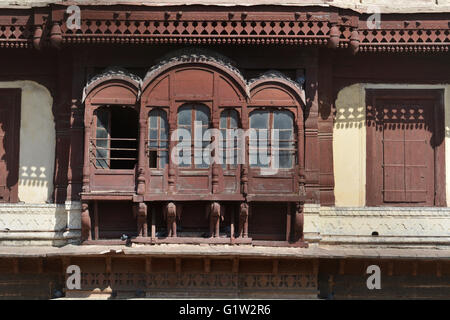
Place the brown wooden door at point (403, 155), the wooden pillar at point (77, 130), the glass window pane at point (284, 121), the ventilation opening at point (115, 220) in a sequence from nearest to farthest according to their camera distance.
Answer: the glass window pane at point (284, 121)
the ventilation opening at point (115, 220)
the wooden pillar at point (77, 130)
the brown wooden door at point (403, 155)

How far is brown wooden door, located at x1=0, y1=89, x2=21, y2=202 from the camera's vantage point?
1259 cm

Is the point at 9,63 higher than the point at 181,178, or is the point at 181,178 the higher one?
the point at 9,63

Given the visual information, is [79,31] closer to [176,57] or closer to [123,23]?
[123,23]

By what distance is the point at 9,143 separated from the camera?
12.7 meters

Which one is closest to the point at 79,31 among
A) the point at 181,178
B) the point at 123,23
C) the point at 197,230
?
the point at 123,23

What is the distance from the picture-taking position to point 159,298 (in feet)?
38.7

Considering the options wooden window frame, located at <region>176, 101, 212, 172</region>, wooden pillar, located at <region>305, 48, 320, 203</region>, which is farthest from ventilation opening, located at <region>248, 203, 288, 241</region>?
wooden window frame, located at <region>176, 101, 212, 172</region>

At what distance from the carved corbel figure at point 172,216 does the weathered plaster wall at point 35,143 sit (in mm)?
2126

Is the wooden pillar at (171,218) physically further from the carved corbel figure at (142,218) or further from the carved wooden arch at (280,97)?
the carved wooden arch at (280,97)

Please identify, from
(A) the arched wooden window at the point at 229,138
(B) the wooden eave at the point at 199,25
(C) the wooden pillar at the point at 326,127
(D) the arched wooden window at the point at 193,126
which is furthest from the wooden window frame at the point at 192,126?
(C) the wooden pillar at the point at 326,127

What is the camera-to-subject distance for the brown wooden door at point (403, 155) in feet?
41.1

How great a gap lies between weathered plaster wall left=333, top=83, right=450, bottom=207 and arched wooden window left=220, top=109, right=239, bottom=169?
173cm

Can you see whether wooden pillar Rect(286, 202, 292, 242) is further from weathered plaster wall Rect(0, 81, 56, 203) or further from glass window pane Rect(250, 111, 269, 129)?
weathered plaster wall Rect(0, 81, 56, 203)
